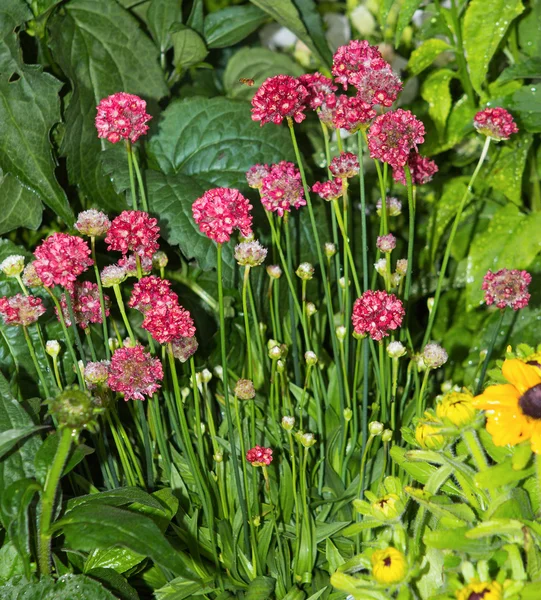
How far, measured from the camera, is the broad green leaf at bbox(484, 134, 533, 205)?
0.92m

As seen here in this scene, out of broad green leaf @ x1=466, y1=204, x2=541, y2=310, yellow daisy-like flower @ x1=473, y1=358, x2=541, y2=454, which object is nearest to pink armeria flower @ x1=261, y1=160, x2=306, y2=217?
yellow daisy-like flower @ x1=473, y1=358, x2=541, y2=454

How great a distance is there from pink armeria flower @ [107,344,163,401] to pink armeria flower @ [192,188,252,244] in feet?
0.35

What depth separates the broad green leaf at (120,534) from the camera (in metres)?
0.50

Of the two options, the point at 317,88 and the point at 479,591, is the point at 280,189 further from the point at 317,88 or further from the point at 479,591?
the point at 479,591

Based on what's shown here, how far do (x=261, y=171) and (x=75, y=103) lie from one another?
0.96 ft

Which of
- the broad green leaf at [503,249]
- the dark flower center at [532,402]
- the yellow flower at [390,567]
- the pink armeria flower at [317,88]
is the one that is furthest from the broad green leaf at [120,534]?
the broad green leaf at [503,249]

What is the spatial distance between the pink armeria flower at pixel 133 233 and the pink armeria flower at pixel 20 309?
89 millimetres

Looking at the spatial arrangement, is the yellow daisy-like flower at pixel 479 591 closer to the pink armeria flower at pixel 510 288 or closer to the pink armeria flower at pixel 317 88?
the pink armeria flower at pixel 510 288

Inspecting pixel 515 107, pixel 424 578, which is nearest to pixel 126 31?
pixel 515 107

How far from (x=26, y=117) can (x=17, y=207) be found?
92mm

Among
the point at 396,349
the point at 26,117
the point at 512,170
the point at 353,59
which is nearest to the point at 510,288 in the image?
the point at 396,349

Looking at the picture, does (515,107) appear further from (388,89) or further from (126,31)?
(126,31)

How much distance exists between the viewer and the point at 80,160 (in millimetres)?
832

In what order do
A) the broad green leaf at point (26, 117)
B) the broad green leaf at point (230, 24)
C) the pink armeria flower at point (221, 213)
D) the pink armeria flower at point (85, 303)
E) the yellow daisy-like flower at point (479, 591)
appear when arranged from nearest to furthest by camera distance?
the yellow daisy-like flower at point (479, 591)
the pink armeria flower at point (221, 213)
the pink armeria flower at point (85, 303)
the broad green leaf at point (26, 117)
the broad green leaf at point (230, 24)
